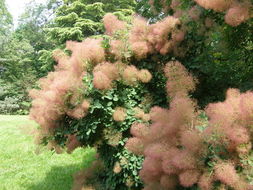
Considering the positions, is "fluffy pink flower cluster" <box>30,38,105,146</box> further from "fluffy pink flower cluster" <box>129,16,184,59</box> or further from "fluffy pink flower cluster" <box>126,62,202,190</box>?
"fluffy pink flower cluster" <box>126,62,202,190</box>

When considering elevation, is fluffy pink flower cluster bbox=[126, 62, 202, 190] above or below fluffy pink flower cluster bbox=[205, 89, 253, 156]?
below

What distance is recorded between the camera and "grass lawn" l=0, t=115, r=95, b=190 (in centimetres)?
658

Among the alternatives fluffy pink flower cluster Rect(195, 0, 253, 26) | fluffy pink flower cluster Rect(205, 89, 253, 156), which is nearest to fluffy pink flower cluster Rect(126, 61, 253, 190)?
fluffy pink flower cluster Rect(205, 89, 253, 156)

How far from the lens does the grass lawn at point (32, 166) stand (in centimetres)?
658

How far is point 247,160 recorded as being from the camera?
2492 mm

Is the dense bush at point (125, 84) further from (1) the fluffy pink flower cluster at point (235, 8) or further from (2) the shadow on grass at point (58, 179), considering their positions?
(2) the shadow on grass at point (58, 179)

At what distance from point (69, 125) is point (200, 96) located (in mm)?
2019

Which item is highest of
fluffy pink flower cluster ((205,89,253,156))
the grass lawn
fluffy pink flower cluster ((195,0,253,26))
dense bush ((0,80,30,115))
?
fluffy pink flower cluster ((195,0,253,26))

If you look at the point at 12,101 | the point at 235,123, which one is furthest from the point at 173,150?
the point at 12,101

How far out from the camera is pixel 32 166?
7715 mm

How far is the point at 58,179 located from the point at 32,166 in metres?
1.20

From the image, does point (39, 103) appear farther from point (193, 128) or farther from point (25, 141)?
point (25, 141)

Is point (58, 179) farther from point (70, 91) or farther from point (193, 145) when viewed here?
point (193, 145)

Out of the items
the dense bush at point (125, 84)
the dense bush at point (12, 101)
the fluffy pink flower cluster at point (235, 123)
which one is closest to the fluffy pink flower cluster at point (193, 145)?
the fluffy pink flower cluster at point (235, 123)
